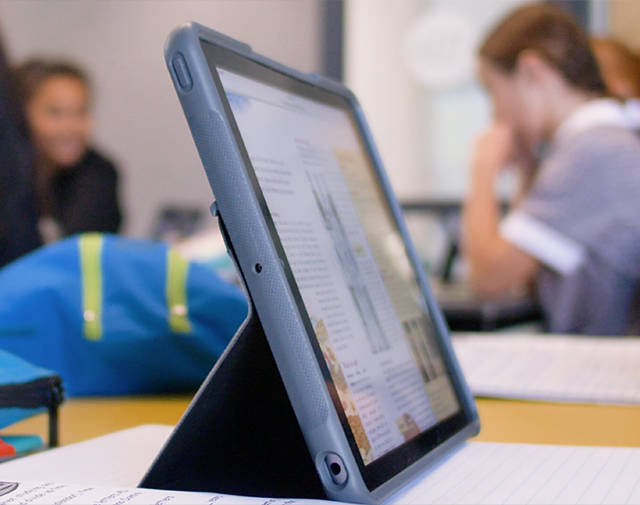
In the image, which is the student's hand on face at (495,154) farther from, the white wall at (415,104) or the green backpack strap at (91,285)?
the green backpack strap at (91,285)

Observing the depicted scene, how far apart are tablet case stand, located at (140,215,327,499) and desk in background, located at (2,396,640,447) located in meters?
0.19

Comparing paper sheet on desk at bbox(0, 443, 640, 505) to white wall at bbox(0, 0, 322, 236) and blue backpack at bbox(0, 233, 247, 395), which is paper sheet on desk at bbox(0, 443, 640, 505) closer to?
blue backpack at bbox(0, 233, 247, 395)

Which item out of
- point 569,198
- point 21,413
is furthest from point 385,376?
point 569,198

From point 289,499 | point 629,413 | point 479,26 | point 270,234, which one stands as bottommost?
point 629,413

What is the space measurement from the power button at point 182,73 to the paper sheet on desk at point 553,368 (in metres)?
0.44

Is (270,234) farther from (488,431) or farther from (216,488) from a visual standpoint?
(488,431)

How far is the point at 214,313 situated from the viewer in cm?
66

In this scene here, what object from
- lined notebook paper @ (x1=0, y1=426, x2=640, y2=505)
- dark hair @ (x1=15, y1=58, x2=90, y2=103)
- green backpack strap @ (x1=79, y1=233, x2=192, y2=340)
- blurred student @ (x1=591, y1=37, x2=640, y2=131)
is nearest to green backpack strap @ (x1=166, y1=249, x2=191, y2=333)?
green backpack strap @ (x1=79, y1=233, x2=192, y2=340)

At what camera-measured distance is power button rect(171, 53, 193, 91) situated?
34cm

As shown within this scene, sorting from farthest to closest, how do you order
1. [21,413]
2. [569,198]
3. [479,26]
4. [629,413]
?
[479,26]
[569,198]
[629,413]
[21,413]

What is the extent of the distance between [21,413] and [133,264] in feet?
0.79

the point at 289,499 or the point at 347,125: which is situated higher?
the point at 347,125

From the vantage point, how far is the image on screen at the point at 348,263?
35 centimetres

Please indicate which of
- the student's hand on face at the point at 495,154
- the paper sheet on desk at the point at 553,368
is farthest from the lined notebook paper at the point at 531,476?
the student's hand on face at the point at 495,154
